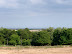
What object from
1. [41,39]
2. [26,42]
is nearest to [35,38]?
[41,39]

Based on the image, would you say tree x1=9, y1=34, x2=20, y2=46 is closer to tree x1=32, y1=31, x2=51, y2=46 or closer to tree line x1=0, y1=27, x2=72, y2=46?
tree line x1=0, y1=27, x2=72, y2=46

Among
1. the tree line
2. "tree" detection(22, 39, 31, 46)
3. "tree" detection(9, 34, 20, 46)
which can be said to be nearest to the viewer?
"tree" detection(9, 34, 20, 46)

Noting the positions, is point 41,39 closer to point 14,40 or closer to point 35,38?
point 35,38

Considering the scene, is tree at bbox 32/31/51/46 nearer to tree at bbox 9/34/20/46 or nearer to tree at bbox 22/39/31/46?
tree at bbox 22/39/31/46

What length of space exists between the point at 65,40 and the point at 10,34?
1656 cm

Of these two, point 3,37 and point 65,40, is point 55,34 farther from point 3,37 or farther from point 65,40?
point 3,37

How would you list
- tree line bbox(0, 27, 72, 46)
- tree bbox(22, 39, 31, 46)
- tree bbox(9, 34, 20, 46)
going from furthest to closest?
tree bbox(22, 39, 31, 46)
tree line bbox(0, 27, 72, 46)
tree bbox(9, 34, 20, 46)

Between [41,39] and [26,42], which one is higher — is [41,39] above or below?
above

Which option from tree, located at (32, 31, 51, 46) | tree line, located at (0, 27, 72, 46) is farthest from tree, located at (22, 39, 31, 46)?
tree, located at (32, 31, 51, 46)

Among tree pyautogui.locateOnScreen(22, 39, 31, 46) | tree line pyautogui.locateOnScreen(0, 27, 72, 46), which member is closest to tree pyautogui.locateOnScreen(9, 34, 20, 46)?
tree line pyautogui.locateOnScreen(0, 27, 72, 46)

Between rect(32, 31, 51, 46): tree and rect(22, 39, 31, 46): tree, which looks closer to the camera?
rect(32, 31, 51, 46): tree

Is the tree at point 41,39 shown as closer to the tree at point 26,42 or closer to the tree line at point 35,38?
the tree line at point 35,38

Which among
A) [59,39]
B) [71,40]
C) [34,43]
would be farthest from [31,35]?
[71,40]

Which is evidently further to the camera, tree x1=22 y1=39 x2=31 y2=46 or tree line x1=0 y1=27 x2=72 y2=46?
tree x1=22 y1=39 x2=31 y2=46
